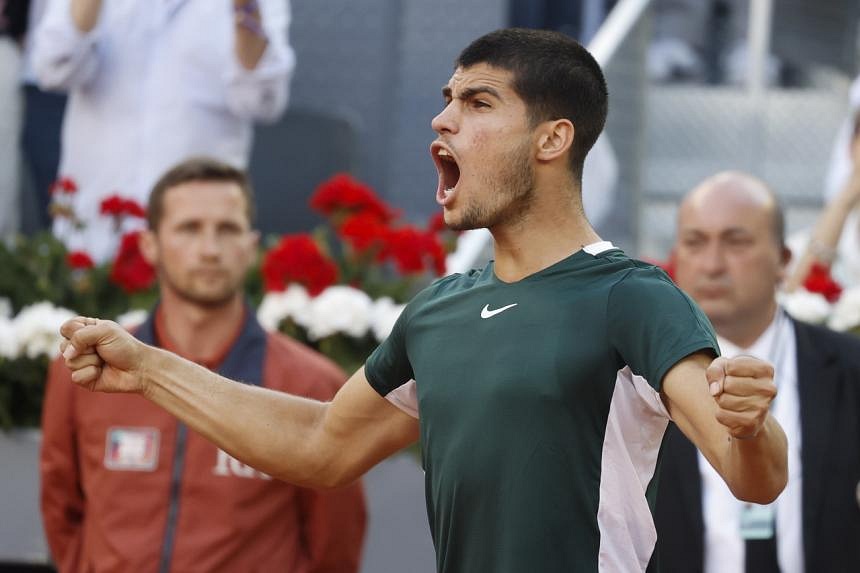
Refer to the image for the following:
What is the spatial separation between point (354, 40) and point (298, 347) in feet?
Answer: 15.9

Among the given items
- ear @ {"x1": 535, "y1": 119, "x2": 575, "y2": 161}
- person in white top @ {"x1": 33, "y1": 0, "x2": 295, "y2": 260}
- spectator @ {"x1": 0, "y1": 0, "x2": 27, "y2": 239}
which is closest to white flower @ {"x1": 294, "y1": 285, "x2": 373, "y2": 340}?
person in white top @ {"x1": 33, "y1": 0, "x2": 295, "y2": 260}

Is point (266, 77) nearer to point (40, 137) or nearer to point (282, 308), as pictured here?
point (282, 308)

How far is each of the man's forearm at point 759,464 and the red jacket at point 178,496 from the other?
2394 mm

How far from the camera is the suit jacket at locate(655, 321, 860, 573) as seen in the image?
464 centimetres

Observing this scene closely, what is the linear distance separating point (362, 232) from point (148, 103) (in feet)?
4.58

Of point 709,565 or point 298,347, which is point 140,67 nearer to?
point 298,347

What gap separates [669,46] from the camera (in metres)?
9.34

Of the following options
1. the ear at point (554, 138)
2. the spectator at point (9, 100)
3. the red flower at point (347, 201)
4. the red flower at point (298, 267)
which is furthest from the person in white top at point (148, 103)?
the ear at point (554, 138)

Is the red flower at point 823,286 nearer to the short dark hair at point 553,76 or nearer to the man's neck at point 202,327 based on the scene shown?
the man's neck at point 202,327

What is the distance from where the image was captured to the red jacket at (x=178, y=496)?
4.86 metres

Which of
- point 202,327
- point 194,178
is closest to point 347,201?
point 194,178

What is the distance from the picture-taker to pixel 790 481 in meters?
4.69

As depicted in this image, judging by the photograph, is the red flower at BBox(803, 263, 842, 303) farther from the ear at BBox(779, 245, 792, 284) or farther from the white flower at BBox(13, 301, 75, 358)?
the white flower at BBox(13, 301, 75, 358)

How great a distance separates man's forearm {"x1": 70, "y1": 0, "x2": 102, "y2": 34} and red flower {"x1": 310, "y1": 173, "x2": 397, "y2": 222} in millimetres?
1178
